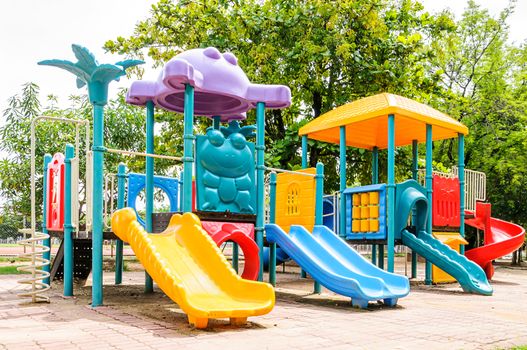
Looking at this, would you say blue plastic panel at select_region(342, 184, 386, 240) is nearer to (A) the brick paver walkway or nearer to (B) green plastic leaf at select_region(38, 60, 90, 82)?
(A) the brick paver walkway

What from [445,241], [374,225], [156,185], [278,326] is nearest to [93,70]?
[156,185]

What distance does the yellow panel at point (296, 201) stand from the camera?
1011 cm

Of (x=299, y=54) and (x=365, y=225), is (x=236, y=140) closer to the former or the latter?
(x=365, y=225)

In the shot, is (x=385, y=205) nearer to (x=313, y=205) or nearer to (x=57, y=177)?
(x=313, y=205)

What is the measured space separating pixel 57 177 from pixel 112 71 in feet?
9.57

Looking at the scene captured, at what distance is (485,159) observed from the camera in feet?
81.5

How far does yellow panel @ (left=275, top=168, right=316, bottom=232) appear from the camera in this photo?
1011cm

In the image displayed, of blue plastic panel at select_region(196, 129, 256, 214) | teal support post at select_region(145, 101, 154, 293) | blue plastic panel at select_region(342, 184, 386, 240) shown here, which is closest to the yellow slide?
blue plastic panel at select_region(196, 129, 256, 214)

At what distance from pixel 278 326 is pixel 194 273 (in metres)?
1.31

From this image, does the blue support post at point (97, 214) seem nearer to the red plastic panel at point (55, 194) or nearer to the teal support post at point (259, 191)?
the red plastic panel at point (55, 194)

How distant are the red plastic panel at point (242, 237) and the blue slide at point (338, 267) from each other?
1.91 ft

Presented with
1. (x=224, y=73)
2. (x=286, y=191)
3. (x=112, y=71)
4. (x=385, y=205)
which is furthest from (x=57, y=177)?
(x=385, y=205)

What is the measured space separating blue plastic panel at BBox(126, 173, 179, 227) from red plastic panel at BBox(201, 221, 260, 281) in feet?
9.34

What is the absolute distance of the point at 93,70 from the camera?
7602 mm
